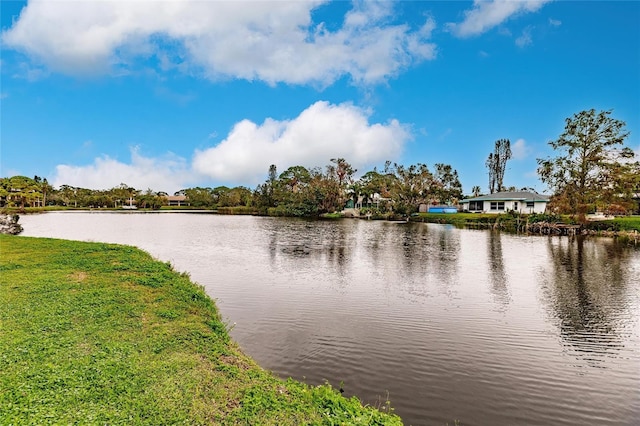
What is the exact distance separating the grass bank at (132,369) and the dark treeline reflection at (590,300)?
18.4ft

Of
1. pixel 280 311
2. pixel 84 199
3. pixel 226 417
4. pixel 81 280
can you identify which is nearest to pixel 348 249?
pixel 280 311

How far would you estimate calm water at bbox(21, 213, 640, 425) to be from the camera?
5492 millimetres

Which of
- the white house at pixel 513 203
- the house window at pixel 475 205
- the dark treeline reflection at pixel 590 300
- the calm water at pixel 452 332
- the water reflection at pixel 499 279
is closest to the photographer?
the calm water at pixel 452 332

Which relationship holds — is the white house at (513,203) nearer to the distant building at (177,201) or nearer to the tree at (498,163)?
the tree at (498,163)

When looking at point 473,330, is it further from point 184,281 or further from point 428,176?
point 428,176

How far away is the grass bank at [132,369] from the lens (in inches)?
150

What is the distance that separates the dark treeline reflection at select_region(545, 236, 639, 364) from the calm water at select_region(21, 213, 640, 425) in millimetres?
47

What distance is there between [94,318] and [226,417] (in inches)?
151

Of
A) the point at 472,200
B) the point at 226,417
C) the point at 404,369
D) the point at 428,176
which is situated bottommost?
the point at 404,369

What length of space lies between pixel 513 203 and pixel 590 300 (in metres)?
50.3

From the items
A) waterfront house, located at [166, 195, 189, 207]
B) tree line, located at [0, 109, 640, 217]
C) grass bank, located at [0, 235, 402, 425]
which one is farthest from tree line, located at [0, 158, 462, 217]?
grass bank, located at [0, 235, 402, 425]

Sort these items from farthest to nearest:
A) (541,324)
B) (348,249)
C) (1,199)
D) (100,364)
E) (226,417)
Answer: (1,199) → (348,249) → (541,324) → (100,364) → (226,417)

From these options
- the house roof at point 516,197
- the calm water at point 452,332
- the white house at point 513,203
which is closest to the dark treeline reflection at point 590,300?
the calm water at point 452,332

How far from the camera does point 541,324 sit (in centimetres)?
895
